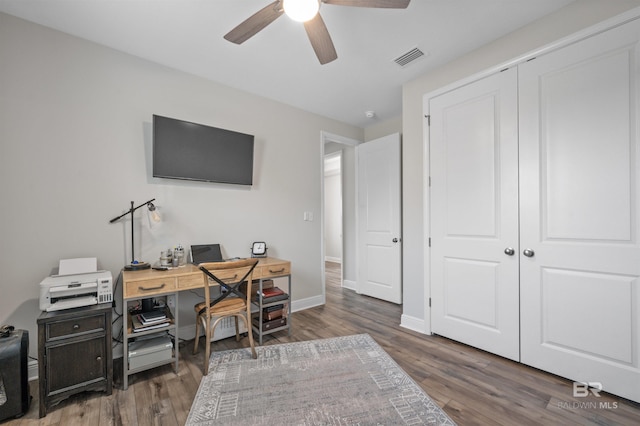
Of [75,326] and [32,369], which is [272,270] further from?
[32,369]

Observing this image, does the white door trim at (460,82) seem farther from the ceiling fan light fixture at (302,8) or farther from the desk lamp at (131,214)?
the desk lamp at (131,214)

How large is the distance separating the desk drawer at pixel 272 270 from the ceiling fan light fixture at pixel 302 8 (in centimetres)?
202

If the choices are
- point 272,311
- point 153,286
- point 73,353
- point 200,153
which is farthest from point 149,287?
point 200,153

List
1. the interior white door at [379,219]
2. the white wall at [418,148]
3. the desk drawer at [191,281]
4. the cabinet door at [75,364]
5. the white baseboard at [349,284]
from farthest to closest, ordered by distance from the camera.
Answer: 1. the white baseboard at [349,284]
2. the interior white door at [379,219]
3. the white wall at [418,148]
4. the desk drawer at [191,281]
5. the cabinet door at [75,364]

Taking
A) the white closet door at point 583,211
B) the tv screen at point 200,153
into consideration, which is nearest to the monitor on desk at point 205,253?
the tv screen at point 200,153

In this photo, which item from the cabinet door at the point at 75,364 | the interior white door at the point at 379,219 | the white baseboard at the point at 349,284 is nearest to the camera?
the cabinet door at the point at 75,364

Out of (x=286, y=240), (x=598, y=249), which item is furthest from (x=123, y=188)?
(x=598, y=249)

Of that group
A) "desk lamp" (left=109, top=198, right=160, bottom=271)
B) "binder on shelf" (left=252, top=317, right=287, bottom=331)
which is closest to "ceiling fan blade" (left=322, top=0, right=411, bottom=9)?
"desk lamp" (left=109, top=198, right=160, bottom=271)

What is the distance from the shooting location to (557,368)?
6.63 ft

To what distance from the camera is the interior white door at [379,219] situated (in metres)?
3.83

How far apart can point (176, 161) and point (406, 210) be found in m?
2.43

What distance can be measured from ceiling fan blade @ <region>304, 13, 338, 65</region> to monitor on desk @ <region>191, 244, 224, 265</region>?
80.4 inches

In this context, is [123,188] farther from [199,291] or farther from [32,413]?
[32,413]

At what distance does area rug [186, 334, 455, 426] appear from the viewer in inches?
63.9
